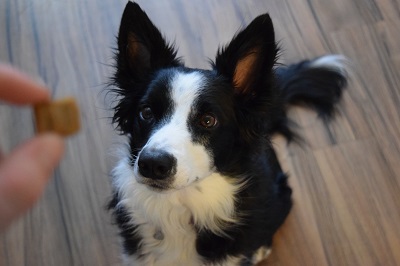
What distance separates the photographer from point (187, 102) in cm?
136

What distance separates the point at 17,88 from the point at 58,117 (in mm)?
108

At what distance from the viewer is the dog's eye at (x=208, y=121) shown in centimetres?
138

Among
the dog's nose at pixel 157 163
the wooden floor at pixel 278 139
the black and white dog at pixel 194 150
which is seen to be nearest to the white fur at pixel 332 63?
the wooden floor at pixel 278 139

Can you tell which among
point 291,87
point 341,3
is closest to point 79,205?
point 291,87

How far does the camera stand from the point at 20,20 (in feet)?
8.27

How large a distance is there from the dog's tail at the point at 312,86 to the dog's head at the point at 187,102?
52 centimetres

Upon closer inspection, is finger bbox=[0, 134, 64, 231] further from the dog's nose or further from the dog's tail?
the dog's tail

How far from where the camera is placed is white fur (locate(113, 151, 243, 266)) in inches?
60.4

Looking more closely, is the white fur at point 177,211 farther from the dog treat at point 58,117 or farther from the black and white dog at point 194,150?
the dog treat at point 58,117

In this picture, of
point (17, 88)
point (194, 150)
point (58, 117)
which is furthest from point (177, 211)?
point (17, 88)

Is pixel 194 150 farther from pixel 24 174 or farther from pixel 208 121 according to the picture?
pixel 24 174

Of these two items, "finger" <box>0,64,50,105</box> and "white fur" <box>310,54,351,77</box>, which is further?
"white fur" <box>310,54,351,77</box>

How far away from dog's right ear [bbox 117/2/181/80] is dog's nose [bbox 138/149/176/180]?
370 mm


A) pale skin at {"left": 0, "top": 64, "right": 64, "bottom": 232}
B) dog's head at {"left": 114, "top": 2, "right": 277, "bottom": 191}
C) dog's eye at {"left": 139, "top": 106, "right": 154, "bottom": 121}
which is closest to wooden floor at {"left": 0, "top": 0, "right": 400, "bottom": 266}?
dog's head at {"left": 114, "top": 2, "right": 277, "bottom": 191}
